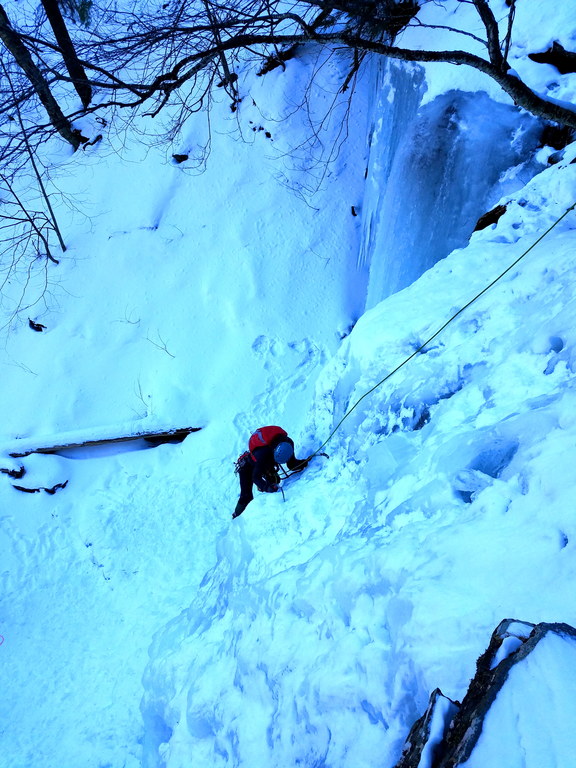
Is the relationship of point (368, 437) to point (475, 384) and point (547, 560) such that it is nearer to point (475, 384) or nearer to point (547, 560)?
point (475, 384)

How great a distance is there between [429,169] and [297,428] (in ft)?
10.4

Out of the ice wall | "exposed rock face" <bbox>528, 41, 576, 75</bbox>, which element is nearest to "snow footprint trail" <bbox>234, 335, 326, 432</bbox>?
the ice wall

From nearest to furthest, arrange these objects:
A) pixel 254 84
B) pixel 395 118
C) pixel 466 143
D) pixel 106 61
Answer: pixel 106 61 → pixel 466 143 → pixel 395 118 → pixel 254 84

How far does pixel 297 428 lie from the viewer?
601cm

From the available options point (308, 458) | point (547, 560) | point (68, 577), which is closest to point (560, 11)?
point (308, 458)

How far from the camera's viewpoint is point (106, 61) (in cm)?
397

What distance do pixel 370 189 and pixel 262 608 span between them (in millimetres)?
5593

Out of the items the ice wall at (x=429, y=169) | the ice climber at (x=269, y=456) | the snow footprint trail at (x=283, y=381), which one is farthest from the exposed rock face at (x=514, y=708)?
the ice wall at (x=429, y=169)

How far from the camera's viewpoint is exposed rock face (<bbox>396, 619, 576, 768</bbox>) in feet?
4.71

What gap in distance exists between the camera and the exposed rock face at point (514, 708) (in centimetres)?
144

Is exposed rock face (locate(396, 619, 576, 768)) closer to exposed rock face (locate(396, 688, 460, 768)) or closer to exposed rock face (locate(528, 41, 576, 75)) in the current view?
exposed rock face (locate(396, 688, 460, 768))

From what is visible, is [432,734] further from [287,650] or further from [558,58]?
[558,58]

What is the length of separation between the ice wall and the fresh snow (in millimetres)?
30

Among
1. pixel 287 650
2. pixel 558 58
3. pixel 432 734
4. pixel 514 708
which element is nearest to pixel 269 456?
Result: pixel 287 650
